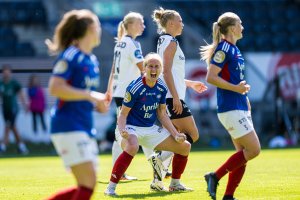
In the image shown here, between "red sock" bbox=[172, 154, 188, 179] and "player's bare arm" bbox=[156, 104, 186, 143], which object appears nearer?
"player's bare arm" bbox=[156, 104, 186, 143]

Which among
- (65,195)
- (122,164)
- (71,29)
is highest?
(71,29)

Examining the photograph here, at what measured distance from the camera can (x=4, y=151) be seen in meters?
21.0

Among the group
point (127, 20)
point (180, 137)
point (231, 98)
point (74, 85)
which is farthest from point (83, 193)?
point (127, 20)

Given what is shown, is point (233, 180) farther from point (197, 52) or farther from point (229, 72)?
point (197, 52)

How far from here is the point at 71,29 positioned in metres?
6.88

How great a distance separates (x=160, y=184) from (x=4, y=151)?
11.6 m

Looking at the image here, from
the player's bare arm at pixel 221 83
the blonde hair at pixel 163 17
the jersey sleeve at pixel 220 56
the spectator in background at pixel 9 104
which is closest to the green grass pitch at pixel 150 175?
the player's bare arm at pixel 221 83

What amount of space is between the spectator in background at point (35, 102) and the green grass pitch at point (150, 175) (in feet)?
11.8

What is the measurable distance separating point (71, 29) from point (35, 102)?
15.0 m

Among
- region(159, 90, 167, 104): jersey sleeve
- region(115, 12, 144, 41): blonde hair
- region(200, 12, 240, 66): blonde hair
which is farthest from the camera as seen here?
region(115, 12, 144, 41): blonde hair

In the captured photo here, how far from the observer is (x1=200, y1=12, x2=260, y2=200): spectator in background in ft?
27.8

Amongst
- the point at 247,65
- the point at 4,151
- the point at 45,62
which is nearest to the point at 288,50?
the point at 247,65

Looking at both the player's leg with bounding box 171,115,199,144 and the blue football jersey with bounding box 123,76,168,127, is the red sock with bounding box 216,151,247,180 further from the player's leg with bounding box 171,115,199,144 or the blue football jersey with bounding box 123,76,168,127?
the player's leg with bounding box 171,115,199,144

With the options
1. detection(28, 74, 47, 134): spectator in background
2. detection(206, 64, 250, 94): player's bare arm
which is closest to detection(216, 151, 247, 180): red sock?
detection(206, 64, 250, 94): player's bare arm
